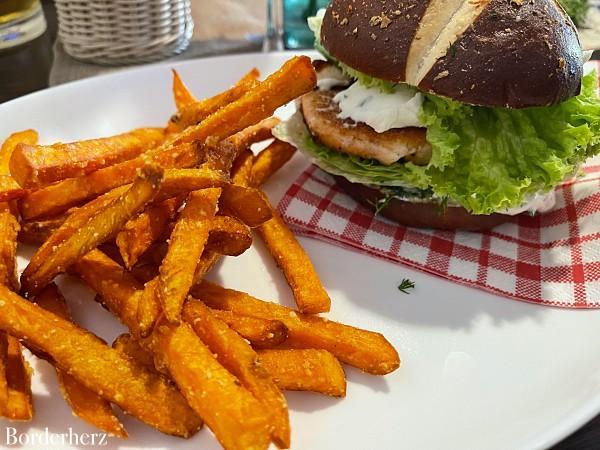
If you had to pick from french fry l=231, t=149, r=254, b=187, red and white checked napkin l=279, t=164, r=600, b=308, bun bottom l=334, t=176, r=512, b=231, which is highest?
french fry l=231, t=149, r=254, b=187

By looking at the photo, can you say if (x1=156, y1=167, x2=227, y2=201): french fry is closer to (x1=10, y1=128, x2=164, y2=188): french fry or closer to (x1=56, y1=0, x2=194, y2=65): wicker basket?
(x1=10, y1=128, x2=164, y2=188): french fry

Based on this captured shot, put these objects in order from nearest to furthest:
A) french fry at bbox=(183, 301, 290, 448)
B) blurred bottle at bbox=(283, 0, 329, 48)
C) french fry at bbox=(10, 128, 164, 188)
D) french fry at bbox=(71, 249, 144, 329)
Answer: french fry at bbox=(183, 301, 290, 448) → french fry at bbox=(71, 249, 144, 329) → french fry at bbox=(10, 128, 164, 188) → blurred bottle at bbox=(283, 0, 329, 48)


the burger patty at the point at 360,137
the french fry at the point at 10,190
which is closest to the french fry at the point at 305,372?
the burger patty at the point at 360,137

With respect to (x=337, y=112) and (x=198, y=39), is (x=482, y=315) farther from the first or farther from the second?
(x=198, y=39)

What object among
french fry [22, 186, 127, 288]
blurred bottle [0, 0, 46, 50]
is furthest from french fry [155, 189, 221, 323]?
blurred bottle [0, 0, 46, 50]

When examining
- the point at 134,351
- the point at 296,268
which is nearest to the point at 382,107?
the point at 296,268

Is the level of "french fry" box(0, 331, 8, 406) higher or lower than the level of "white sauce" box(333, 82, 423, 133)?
lower
